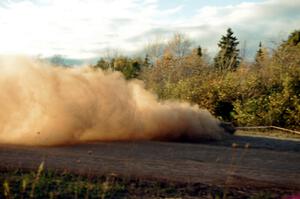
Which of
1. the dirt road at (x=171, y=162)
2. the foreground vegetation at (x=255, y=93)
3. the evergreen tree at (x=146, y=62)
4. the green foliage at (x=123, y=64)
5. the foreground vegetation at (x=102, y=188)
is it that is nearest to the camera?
the foreground vegetation at (x=102, y=188)

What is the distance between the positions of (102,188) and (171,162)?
4.83m

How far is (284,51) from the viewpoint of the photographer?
55688mm

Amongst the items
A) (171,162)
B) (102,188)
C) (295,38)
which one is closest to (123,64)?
(295,38)

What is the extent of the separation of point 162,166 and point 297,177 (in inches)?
146

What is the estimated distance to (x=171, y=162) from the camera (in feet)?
48.3

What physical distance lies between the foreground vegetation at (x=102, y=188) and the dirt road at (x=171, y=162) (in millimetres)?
680

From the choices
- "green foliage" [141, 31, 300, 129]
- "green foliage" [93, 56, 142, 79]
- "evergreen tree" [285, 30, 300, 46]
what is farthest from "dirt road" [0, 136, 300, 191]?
"green foliage" [93, 56, 142, 79]

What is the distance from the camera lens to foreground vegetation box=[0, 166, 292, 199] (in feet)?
31.6

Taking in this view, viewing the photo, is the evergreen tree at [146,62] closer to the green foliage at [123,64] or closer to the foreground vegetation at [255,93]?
the green foliage at [123,64]

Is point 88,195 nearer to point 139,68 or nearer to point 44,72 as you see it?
point 44,72

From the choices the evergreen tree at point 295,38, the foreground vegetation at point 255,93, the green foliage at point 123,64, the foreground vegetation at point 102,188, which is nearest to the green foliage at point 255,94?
the foreground vegetation at point 255,93

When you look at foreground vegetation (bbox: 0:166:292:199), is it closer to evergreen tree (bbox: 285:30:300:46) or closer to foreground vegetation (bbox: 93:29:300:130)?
foreground vegetation (bbox: 93:29:300:130)

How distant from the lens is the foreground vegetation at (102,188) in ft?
31.6

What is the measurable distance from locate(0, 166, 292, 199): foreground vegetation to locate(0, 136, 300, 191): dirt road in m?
0.68
